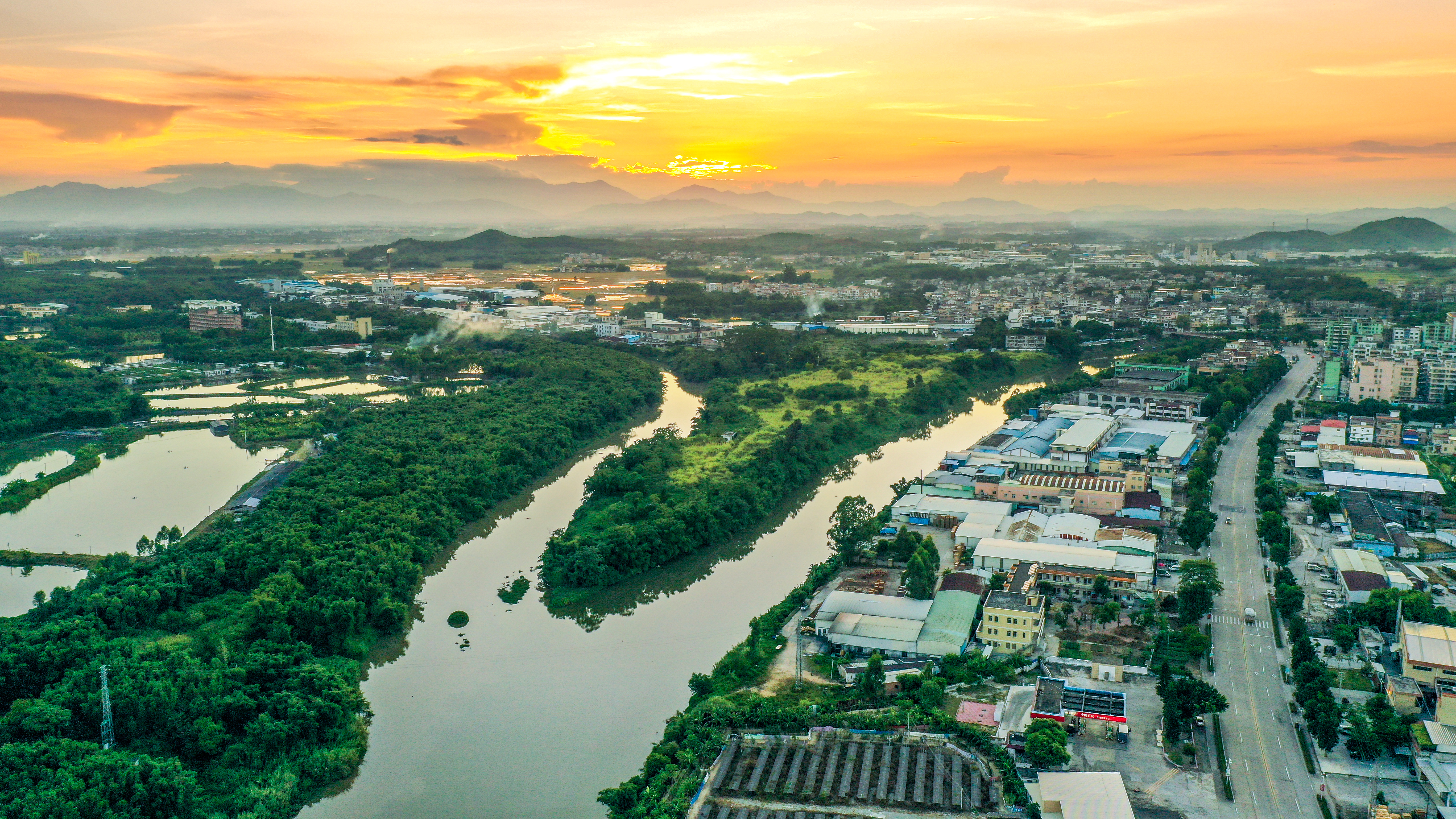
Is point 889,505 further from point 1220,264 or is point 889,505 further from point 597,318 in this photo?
point 1220,264

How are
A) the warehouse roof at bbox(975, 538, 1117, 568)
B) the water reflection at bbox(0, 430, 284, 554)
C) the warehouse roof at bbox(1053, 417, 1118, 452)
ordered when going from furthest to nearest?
the warehouse roof at bbox(1053, 417, 1118, 452) < the water reflection at bbox(0, 430, 284, 554) < the warehouse roof at bbox(975, 538, 1117, 568)

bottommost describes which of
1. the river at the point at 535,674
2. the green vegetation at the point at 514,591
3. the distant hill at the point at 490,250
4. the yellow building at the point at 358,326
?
the river at the point at 535,674

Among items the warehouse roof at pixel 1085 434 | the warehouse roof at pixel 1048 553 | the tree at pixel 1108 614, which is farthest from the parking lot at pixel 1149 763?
the warehouse roof at pixel 1085 434

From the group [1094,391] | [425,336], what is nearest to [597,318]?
[425,336]

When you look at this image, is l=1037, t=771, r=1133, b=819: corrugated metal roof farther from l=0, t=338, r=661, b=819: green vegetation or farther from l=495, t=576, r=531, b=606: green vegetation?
l=495, t=576, r=531, b=606: green vegetation

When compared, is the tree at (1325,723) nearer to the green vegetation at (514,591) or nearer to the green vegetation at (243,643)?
the green vegetation at (243,643)

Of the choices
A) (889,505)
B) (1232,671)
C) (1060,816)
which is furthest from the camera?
(889,505)

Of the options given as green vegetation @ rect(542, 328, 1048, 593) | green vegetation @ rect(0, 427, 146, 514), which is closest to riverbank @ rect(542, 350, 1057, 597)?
green vegetation @ rect(542, 328, 1048, 593)
